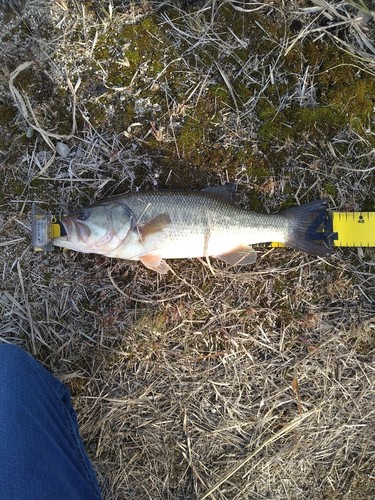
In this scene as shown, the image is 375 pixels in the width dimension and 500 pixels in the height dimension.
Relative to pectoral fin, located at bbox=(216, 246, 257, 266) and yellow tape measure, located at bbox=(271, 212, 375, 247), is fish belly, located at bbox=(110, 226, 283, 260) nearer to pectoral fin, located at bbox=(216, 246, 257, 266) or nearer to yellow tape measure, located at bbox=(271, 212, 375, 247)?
pectoral fin, located at bbox=(216, 246, 257, 266)

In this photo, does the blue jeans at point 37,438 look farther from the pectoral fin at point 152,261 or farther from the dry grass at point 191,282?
the pectoral fin at point 152,261

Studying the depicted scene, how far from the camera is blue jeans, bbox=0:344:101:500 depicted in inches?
106

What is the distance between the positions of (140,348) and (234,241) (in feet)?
4.41

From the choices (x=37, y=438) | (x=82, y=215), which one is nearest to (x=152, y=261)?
(x=82, y=215)

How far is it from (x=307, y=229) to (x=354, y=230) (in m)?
0.49

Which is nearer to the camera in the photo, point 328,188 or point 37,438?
point 37,438

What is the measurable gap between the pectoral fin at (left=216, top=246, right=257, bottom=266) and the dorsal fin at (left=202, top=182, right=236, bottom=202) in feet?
1.55

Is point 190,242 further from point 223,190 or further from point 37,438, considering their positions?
point 37,438

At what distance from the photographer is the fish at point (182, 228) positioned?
366cm

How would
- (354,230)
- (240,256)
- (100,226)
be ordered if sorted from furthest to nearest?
(354,230)
(240,256)
(100,226)

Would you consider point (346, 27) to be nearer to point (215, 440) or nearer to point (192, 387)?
point (192, 387)

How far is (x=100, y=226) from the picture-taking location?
3.64 metres

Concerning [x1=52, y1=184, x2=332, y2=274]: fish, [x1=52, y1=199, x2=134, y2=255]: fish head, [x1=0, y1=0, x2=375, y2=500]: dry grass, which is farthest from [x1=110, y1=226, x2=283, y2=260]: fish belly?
[x1=0, y1=0, x2=375, y2=500]: dry grass

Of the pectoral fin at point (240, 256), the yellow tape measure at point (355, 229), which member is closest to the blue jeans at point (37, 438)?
the pectoral fin at point (240, 256)
